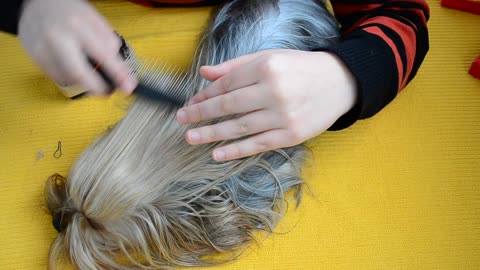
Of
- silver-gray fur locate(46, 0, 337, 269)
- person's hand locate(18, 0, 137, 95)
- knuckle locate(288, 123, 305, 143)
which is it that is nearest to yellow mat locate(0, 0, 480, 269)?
silver-gray fur locate(46, 0, 337, 269)

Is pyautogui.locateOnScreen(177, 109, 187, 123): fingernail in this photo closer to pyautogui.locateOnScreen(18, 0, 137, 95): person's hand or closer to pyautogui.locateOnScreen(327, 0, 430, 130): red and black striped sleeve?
pyautogui.locateOnScreen(18, 0, 137, 95): person's hand

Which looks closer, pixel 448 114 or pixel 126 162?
pixel 126 162

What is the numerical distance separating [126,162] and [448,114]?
613mm

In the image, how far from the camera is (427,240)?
1087mm

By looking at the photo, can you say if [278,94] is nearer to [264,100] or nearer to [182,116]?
[264,100]

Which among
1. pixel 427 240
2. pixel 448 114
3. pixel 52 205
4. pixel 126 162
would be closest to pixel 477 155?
pixel 448 114

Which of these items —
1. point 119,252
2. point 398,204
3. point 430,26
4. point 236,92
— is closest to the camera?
point 236,92

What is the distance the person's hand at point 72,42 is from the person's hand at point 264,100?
0.14 metres

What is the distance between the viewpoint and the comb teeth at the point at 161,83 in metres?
0.93

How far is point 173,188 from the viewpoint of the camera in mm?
969

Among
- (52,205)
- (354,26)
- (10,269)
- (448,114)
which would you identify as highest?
(354,26)

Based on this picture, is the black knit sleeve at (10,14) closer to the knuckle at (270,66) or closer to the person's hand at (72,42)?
the person's hand at (72,42)

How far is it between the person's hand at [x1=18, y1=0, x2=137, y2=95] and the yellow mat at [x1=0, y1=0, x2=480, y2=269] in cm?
31

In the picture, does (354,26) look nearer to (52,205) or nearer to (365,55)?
(365,55)
